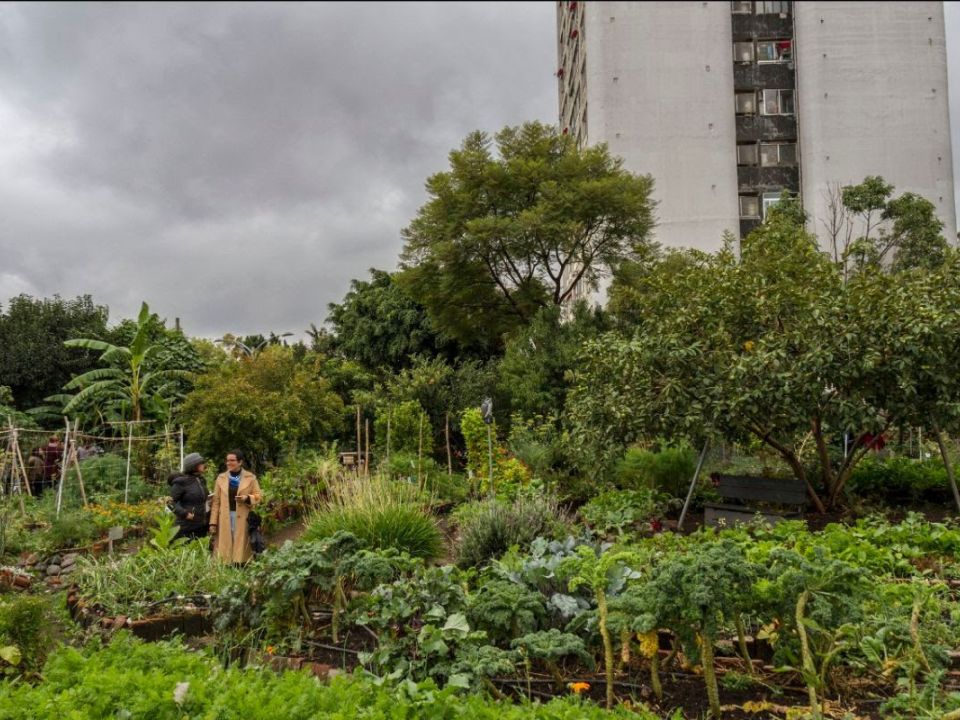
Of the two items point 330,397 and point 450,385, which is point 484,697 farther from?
point 450,385

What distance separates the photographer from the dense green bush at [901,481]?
33.8 feet

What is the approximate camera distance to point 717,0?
3039cm

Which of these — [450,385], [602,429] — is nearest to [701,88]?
[450,385]

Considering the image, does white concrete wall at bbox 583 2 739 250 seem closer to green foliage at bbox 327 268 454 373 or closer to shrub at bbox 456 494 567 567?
green foliage at bbox 327 268 454 373

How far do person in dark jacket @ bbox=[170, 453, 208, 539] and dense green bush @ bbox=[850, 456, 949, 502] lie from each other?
841cm

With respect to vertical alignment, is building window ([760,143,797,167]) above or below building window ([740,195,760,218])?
above

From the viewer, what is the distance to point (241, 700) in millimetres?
3400

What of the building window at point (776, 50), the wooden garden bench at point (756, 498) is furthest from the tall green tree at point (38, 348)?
Answer: the building window at point (776, 50)

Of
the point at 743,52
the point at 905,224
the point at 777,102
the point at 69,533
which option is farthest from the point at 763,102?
the point at 69,533

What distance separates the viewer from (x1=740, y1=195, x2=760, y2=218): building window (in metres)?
30.3

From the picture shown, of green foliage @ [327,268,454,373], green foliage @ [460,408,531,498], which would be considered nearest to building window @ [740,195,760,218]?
green foliage @ [327,268,454,373]

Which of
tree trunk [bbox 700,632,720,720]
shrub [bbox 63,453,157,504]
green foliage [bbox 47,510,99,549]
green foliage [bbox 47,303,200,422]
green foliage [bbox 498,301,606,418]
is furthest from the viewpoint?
green foliage [bbox 498,301,606,418]

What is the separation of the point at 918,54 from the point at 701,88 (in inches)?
325

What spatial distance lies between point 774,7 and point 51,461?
3010 centimetres
